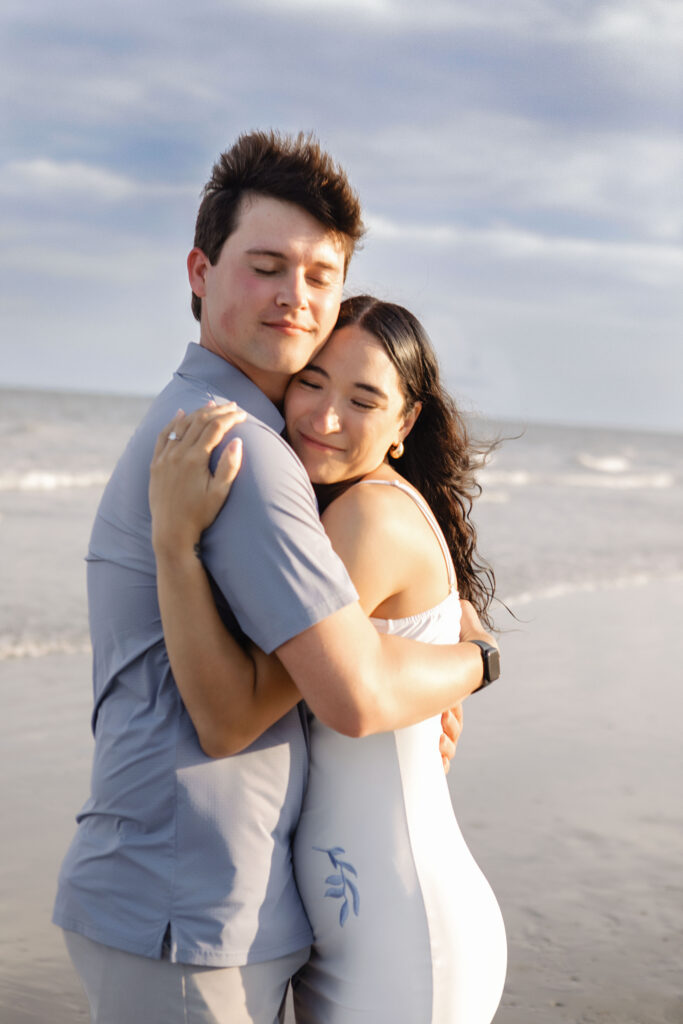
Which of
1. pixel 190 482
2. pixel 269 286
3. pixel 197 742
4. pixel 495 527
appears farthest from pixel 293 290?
pixel 495 527

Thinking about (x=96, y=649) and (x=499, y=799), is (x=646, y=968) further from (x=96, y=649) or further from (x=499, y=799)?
(x=96, y=649)

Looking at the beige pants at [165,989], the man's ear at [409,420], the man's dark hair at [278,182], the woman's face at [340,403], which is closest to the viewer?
the beige pants at [165,989]

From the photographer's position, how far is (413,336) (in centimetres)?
253

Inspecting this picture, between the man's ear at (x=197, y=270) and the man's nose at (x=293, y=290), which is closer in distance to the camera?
the man's nose at (x=293, y=290)

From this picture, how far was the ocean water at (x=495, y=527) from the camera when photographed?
874cm

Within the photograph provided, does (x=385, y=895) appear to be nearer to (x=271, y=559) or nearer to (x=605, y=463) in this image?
(x=271, y=559)

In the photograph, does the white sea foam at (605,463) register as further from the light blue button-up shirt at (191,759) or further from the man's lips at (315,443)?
the light blue button-up shirt at (191,759)

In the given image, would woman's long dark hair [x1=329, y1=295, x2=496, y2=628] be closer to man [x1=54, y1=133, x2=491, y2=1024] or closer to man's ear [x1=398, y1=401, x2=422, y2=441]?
man's ear [x1=398, y1=401, x2=422, y2=441]

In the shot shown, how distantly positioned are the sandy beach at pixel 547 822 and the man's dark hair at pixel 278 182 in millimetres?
2770

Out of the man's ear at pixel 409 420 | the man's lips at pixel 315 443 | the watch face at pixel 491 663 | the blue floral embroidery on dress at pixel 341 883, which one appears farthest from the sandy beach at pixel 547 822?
the man's lips at pixel 315 443

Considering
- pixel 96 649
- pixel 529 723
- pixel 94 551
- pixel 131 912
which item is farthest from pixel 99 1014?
pixel 529 723

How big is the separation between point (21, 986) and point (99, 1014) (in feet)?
6.50

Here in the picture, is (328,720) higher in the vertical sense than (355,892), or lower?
higher

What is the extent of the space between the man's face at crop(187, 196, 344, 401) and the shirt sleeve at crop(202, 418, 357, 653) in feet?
1.53
